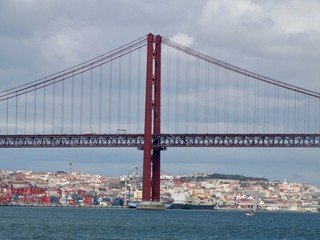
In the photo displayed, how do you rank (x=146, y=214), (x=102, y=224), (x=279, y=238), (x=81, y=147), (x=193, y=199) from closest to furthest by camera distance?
(x=279, y=238) < (x=102, y=224) < (x=146, y=214) < (x=81, y=147) < (x=193, y=199)

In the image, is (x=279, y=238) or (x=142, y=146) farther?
(x=142, y=146)

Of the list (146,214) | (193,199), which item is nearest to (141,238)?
(146,214)

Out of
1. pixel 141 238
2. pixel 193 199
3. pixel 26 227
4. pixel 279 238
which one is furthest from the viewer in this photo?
pixel 193 199

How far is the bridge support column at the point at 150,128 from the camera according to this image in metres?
96.5

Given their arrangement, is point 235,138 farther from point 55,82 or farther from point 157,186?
point 55,82

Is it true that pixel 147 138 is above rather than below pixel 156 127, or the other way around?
below

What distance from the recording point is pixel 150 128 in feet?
318

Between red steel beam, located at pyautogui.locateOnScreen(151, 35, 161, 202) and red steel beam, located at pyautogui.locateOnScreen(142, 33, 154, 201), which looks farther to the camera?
red steel beam, located at pyautogui.locateOnScreen(151, 35, 161, 202)

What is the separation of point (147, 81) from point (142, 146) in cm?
525

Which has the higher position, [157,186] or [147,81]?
[147,81]

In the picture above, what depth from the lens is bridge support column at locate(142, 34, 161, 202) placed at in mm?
96500

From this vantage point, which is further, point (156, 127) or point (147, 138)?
point (156, 127)

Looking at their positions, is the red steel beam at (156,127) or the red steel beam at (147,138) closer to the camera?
the red steel beam at (147,138)

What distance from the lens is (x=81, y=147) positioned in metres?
103
